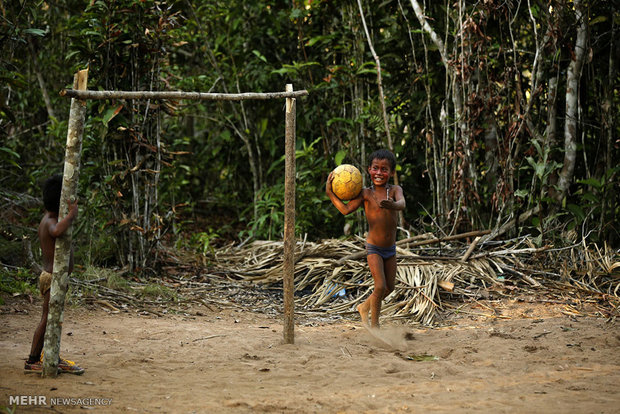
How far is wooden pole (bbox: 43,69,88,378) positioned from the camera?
323cm

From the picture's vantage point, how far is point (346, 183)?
14.6 feet

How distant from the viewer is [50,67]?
893 centimetres

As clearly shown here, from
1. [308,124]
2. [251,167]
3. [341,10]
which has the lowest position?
[251,167]

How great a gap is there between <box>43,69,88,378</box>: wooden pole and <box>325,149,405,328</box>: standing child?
191cm

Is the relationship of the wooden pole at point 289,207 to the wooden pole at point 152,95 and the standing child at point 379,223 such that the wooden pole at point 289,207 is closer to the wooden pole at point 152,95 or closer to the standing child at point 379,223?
the wooden pole at point 152,95

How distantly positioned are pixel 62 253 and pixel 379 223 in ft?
7.66

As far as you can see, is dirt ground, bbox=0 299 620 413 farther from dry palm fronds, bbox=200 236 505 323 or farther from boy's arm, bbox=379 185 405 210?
boy's arm, bbox=379 185 405 210

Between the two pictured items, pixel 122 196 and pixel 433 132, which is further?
pixel 433 132

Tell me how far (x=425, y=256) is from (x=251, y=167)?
382cm

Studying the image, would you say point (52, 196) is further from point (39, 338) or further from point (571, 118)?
point (571, 118)

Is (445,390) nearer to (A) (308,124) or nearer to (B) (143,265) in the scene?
(B) (143,265)

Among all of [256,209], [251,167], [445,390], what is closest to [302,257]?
[256,209]

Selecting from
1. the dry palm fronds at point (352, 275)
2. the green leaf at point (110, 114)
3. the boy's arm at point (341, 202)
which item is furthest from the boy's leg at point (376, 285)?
the green leaf at point (110, 114)

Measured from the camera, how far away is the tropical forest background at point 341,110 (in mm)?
6035
